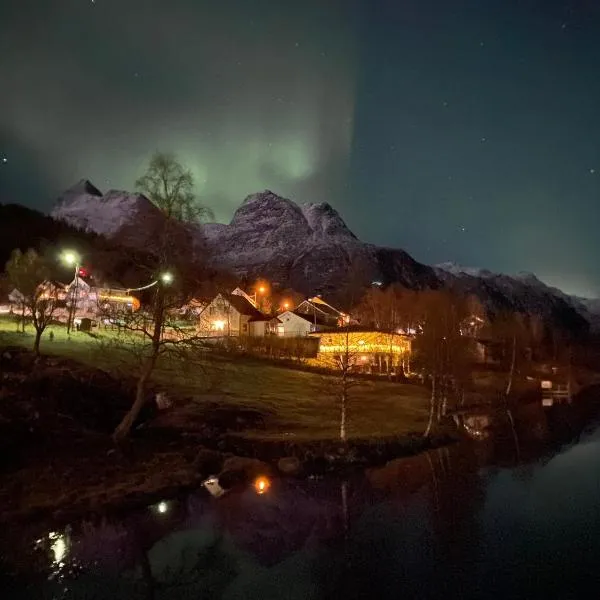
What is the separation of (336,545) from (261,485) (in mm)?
8054

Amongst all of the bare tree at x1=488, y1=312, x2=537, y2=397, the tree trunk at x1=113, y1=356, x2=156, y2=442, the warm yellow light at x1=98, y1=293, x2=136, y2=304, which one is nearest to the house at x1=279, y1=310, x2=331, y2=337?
the warm yellow light at x1=98, y1=293, x2=136, y2=304

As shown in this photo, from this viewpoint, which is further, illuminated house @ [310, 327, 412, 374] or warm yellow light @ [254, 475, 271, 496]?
illuminated house @ [310, 327, 412, 374]

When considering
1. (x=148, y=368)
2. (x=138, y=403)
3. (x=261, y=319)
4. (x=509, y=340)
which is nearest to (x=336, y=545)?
(x=138, y=403)

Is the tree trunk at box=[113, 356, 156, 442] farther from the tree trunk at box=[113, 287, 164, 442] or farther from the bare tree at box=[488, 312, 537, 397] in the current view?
the bare tree at box=[488, 312, 537, 397]

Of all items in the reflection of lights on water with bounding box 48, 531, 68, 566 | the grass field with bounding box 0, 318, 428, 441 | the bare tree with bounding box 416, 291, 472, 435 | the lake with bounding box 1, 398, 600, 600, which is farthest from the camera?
the bare tree with bounding box 416, 291, 472, 435

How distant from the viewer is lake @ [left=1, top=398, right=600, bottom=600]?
16141 millimetres

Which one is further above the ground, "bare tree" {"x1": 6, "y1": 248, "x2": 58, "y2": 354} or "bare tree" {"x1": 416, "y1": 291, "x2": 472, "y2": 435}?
"bare tree" {"x1": 6, "y1": 248, "x2": 58, "y2": 354}

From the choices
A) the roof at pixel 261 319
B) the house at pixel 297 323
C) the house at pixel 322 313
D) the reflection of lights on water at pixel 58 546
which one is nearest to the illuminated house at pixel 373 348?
the house at pixel 297 323

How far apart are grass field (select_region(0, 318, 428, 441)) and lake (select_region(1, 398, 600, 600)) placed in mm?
9911

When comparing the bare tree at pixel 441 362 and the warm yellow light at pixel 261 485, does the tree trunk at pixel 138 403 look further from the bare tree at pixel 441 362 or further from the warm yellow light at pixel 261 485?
the bare tree at pixel 441 362

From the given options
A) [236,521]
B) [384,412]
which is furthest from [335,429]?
[236,521]

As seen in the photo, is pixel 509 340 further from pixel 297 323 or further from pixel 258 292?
pixel 258 292

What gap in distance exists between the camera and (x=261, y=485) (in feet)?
88.4

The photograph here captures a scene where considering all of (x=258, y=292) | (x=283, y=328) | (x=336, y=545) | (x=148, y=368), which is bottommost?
(x=336, y=545)
